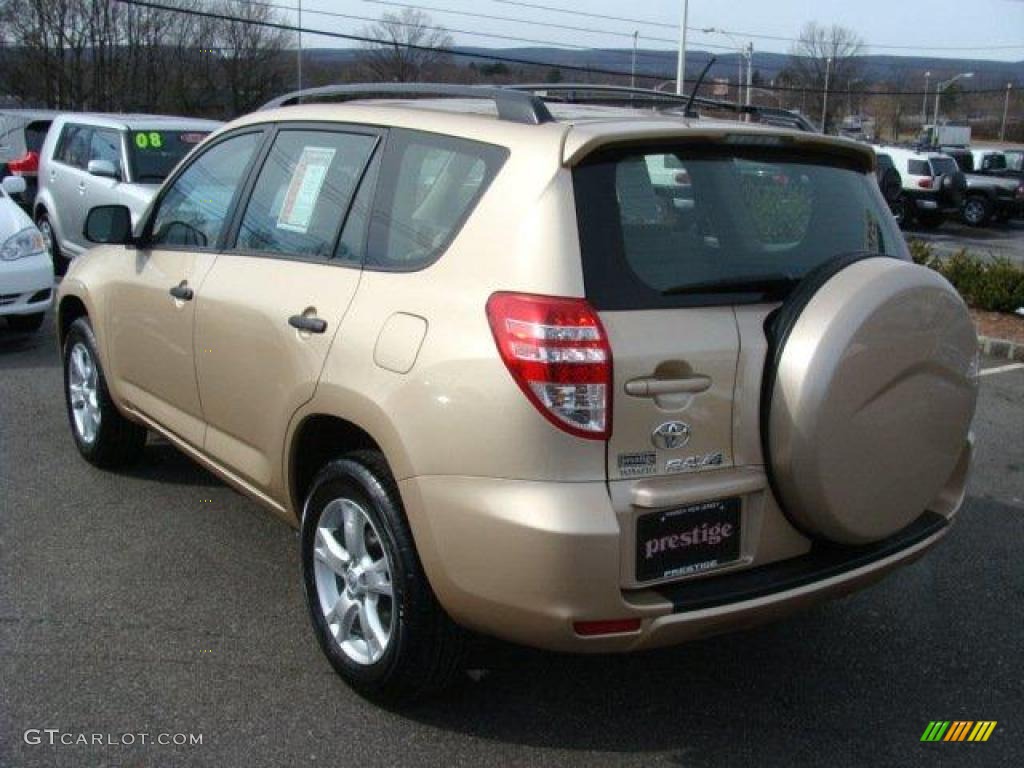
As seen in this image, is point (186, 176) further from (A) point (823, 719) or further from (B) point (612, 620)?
(A) point (823, 719)

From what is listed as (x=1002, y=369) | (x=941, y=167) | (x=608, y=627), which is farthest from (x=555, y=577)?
(x=941, y=167)

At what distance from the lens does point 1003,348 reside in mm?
9023

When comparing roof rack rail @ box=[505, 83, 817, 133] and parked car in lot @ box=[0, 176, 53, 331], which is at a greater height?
roof rack rail @ box=[505, 83, 817, 133]

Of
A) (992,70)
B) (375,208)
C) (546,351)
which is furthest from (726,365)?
(992,70)

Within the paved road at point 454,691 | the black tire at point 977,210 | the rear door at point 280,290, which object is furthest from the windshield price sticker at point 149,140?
the black tire at point 977,210

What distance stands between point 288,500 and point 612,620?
1.37m

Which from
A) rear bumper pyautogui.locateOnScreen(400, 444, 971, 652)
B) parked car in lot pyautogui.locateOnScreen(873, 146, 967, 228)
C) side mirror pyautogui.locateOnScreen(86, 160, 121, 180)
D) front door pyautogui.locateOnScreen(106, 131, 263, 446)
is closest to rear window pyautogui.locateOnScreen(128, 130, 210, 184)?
side mirror pyautogui.locateOnScreen(86, 160, 121, 180)

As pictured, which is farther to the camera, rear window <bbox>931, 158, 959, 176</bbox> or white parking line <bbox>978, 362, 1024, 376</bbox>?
rear window <bbox>931, 158, 959, 176</bbox>

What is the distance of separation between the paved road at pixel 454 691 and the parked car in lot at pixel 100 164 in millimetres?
6026

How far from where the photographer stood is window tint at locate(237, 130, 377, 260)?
11.4 feet

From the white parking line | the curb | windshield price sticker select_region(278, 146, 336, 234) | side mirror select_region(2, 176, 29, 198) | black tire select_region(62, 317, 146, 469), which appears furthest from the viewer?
side mirror select_region(2, 176, 29, 198)

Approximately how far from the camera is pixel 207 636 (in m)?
3.67

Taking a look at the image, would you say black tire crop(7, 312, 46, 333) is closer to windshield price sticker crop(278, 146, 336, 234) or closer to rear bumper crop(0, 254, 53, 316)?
rear bumper crop(0, 254, 53, 316)

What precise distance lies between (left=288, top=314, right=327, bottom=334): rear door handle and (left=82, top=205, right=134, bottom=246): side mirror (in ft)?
5.29
